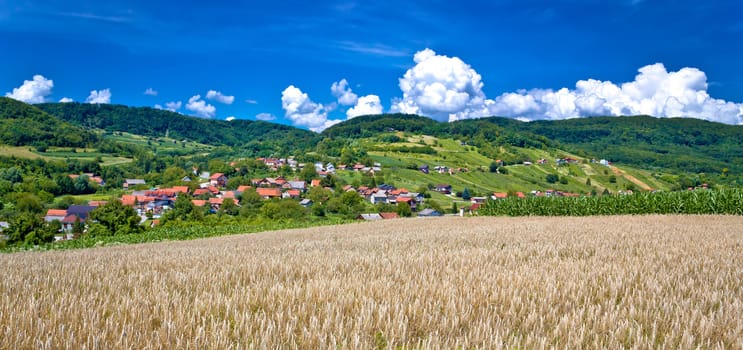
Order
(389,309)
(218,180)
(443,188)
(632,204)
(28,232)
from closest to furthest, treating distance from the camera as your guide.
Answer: (389,309) < (632,204) < (28,232) < (443,188) < (218,180)

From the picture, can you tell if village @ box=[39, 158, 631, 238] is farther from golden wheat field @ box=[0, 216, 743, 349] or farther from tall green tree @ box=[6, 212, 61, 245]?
golden wheat field @ box=[0, 216, 743, 349]

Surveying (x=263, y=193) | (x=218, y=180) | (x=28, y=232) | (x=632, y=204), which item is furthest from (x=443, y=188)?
(x=28, y=232)

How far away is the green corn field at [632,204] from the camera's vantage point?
29.6m

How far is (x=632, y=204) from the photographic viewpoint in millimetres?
36312

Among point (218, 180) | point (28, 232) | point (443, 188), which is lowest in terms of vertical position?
point (28, 232)

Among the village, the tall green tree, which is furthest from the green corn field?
the tall green tree

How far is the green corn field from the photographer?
29.6m

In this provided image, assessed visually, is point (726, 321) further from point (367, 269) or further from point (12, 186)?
point (12, 186)

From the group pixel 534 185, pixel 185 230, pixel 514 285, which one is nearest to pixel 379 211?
pixel 185 230

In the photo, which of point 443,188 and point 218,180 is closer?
point 443,188

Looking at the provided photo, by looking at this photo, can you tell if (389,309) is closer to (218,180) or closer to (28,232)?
(28,232)

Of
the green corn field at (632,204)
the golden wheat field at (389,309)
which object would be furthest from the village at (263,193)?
the golden wheat field at (389,309)

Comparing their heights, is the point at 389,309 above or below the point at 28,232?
above

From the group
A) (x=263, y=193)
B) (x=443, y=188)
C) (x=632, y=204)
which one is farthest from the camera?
(x=443, y=188)
